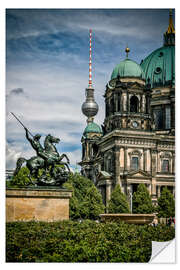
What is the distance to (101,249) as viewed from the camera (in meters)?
14.9

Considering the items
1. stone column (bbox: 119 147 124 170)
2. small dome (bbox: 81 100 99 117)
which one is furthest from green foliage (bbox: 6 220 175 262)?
small dome (bbox: 81 100 99 117)

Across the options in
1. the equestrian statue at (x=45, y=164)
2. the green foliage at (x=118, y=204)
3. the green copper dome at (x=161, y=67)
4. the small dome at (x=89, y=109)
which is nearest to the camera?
the equestrian statue at (x=45, y=164)

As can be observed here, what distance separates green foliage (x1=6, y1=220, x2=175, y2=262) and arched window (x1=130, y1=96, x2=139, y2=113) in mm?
49909

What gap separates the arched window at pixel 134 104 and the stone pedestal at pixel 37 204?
4663cm

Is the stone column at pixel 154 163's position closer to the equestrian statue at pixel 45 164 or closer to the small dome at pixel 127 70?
the small dome at pixel 127 70

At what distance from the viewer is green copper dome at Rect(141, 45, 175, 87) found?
73562 mm

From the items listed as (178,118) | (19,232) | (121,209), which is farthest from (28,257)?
(121,209)

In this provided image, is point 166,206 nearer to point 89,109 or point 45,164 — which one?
point 45,164

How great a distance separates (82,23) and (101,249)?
10.3 m

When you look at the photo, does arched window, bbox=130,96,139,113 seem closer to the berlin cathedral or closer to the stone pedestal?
the berlin cathedral

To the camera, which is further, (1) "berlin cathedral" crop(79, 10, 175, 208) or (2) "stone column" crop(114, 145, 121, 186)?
(1) "berlin cathedral" crop(79, 10, 175, 208)

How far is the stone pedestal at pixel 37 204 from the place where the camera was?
19.4m

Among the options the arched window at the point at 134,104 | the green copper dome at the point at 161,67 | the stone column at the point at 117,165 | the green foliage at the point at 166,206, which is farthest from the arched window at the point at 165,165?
the green copper dome at the point at 161,67

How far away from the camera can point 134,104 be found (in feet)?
219
